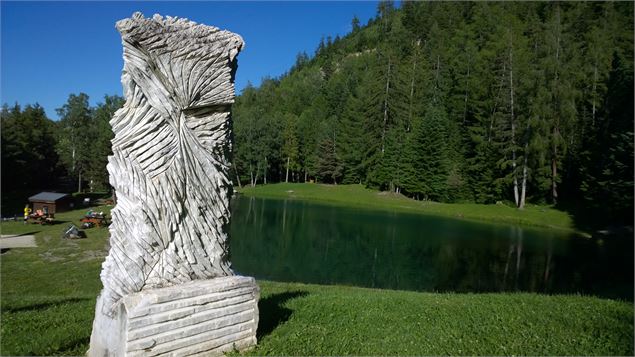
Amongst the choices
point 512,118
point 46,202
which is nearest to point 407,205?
point 512,118

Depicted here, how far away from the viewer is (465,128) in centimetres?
5981

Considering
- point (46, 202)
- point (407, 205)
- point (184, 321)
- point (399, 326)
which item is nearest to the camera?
point (184, 321)

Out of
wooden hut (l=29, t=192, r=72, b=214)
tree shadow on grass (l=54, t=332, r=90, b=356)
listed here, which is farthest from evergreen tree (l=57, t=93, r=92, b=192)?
tree shadow on grass (l=54, t=332, r=90, b=356)

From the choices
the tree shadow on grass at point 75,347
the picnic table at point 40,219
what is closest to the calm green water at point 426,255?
the picnic table at point 40,219

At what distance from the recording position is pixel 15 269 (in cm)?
1536

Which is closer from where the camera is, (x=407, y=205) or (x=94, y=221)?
(x=94, y=221)

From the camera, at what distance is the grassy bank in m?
42.0

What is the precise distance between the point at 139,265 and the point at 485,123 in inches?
2250

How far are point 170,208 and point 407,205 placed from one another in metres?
48.2

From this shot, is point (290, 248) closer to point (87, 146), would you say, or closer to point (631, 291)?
point (631, 291)

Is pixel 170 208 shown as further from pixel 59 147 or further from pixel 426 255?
pixel 59 147

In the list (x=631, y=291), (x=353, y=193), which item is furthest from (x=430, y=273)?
(x=353, y=193)

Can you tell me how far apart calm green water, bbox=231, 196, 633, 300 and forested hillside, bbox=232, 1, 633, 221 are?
1017 cm

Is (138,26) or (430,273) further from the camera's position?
(430,273)
